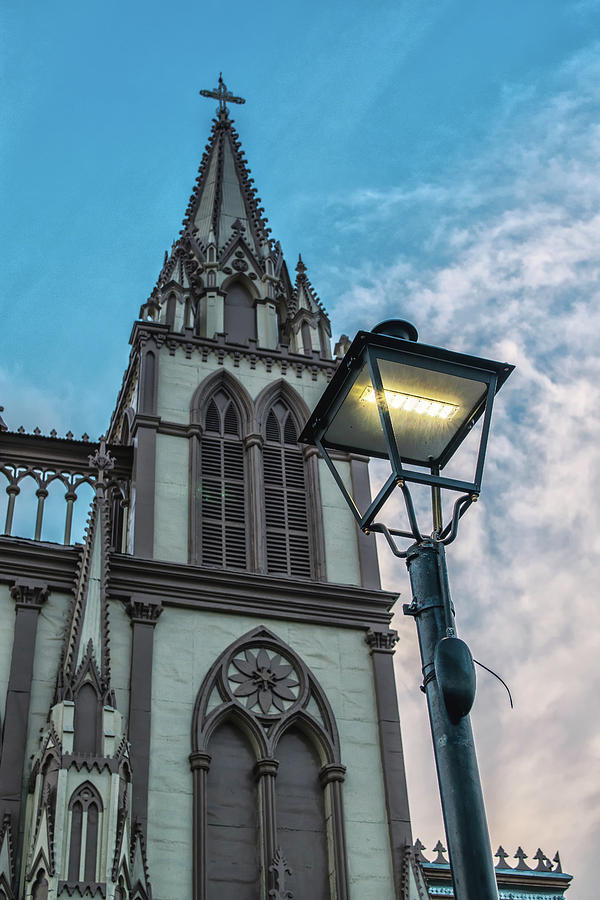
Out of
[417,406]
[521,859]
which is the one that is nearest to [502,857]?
[521,859]

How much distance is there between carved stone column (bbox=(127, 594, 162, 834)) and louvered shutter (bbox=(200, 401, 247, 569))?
87.0 inches

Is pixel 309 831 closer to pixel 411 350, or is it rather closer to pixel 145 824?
pixel 145 824

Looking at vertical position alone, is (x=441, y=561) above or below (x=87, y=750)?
below

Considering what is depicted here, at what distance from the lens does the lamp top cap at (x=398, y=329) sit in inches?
373

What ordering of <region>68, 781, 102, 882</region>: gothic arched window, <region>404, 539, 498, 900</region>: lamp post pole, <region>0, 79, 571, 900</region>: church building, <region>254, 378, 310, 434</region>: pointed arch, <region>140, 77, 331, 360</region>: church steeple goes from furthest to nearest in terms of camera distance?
<region>140, 77, 331, 360</region>: church steeple < <region>254, 378, 310, 434</region>: pointed arch < <region>0, 79, 571, 900</region>: church building < <region>68, 781, 102, 882</region>: gothic arched window < <region>404, 539, 498, 900</region>: lamp post pole

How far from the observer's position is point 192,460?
25.1 m

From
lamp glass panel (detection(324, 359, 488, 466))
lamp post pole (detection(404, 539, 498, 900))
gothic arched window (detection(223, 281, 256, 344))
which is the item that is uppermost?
gothic arched window (detection(223, 281, 256, 344))

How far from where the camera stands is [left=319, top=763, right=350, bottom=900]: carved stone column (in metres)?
19.7

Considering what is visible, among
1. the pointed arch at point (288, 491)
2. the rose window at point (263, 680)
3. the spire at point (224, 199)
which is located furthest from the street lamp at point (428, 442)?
the spire at point (224, 199)

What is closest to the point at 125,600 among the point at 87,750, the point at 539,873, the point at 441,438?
the point at 87,750

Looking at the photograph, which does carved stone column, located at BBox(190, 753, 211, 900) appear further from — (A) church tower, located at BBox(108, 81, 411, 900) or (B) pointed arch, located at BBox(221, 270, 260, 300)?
(B) pointed arch, located at BBox(221, 270, 260, 300)

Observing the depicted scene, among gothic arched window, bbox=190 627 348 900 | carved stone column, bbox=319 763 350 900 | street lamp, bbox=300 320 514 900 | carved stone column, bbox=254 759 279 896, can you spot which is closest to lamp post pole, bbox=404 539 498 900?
street lamp, bbox=300 320 514 900

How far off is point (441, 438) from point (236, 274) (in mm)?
21742

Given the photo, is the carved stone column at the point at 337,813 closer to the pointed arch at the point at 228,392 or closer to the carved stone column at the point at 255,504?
the carved stone column at the point at 255,504
